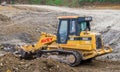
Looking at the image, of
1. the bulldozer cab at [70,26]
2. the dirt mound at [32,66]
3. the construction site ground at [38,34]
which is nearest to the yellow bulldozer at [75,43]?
the bulldozer cab at [70,26]

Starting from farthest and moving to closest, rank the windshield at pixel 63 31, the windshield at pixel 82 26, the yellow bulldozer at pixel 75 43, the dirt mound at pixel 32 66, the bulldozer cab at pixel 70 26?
1. the windshield at pixel 63 31
2. the windshield at pixel 82 26
3. the bulldozer cab at pixel 70 26
4. the yellow bulldozer at pixel 75 43
5. the dirt mound at pixel 32 66

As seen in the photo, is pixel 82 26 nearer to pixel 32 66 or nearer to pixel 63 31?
pixel 63 31

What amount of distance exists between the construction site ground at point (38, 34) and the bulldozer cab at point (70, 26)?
155 cm

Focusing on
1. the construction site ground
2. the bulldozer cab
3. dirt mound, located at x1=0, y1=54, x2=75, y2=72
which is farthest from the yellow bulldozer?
dirt mound, located at x1=0, y1=54, x2=75, y2=72

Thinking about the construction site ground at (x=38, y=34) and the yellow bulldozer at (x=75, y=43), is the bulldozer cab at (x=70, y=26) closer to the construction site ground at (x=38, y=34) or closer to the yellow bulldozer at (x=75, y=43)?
the yellow bulldozer at (x=75, y=43)

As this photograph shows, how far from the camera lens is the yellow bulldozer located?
18547mm

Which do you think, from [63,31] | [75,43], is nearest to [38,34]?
[63,31]

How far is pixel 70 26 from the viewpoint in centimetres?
1911

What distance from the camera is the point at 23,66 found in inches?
545

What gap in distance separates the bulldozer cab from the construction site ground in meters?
1.55

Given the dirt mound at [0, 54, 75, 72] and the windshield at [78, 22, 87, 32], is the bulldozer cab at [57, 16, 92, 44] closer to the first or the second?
the windshield at [78, 22, 87, 32]

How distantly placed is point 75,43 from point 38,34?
9.13 metres

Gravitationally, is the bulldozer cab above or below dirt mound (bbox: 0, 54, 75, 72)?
above

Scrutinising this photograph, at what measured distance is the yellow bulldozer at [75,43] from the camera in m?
18.5
